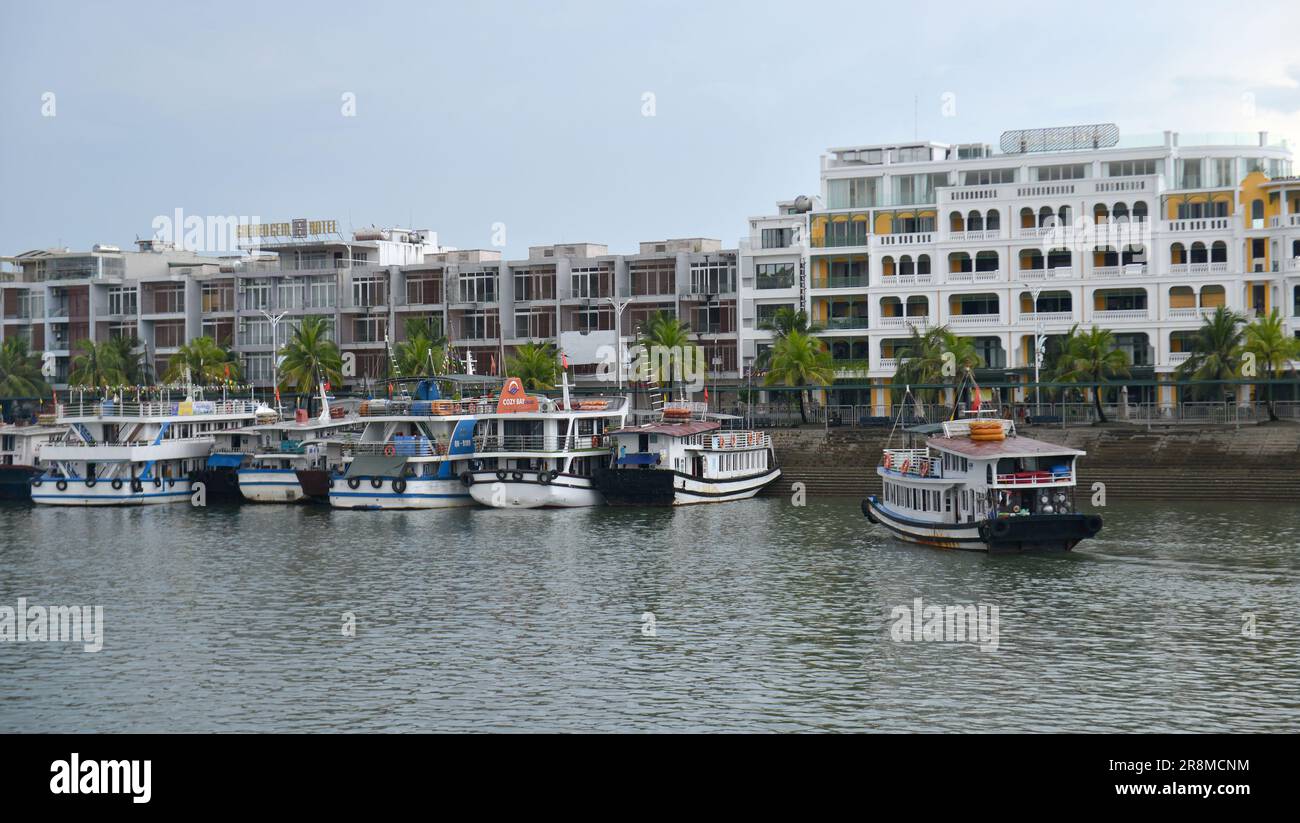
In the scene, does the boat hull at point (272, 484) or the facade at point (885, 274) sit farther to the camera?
the facade at point (885, 274)

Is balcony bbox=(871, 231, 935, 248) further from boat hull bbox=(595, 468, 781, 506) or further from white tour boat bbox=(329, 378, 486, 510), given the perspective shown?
white tour boat bbox=(329, 378, 486, 510)

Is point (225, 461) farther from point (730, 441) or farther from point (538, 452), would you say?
point (730, 441)

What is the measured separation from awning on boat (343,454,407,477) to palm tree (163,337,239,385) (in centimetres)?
4242

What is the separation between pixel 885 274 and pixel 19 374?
215ft

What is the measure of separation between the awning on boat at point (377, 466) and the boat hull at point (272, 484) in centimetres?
450

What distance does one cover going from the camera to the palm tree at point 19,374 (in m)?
113

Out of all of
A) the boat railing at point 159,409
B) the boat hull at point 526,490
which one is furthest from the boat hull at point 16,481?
the boat hull at point 526,490

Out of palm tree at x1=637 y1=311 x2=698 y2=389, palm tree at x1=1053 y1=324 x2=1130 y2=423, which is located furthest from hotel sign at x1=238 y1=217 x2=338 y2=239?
palm tree at x1=1053 y1=324 x2=1130 y2=423

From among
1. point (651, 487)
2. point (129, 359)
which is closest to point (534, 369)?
point (651, 487)

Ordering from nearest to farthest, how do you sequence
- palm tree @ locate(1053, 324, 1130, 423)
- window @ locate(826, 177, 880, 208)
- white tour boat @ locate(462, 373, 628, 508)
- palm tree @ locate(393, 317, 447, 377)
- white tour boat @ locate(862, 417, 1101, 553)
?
white tour boat @ locate(862, 417, 1101, 553), white tour boat @ locate(462, 373, 628, 508), palm tree @ locate(1053, 324, 1130, 423), window @ locate(826, 177, 880, 208), palm tree @ locate(393, 317, 447, 377)

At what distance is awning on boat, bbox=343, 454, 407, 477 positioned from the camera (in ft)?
239

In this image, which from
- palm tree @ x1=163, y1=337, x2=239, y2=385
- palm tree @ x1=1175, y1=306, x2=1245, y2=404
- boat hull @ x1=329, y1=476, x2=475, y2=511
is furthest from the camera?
palm tree @ x1=163, y1=337, x2=239, y2=385

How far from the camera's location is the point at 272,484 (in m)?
77.2

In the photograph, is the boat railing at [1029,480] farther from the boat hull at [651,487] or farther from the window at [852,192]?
the window at [852,192]
